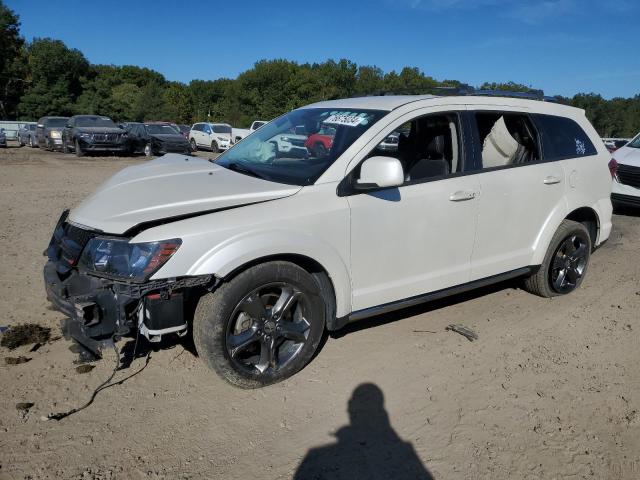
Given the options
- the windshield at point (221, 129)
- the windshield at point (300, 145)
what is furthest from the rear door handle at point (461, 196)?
the windshield at point (221, 129)

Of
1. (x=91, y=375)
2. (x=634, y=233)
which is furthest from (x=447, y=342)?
(x=634, y=233)

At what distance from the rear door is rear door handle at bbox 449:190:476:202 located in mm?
126

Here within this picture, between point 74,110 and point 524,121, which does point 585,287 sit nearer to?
point 524,121

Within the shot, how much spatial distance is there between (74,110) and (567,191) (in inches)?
2581

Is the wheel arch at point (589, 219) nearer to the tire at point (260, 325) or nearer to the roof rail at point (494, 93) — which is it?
the roof rail at point (494, 93)

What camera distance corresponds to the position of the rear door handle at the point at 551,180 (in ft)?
15.6

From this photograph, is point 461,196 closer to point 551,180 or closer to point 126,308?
point 551,180

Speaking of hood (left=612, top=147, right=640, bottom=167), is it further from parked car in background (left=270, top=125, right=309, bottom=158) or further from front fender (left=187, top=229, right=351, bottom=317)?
front fender (left=187, top=229, right=351, bottom=317)

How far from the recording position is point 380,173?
3.50 m

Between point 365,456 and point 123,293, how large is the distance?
163cm

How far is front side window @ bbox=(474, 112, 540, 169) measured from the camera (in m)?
4.51

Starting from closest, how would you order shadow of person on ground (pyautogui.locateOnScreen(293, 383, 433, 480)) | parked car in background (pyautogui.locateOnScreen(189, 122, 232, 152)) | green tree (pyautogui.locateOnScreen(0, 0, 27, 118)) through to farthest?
1. shadow of person on ground (pyautogui.locateOnScreen(293, 383, 433, 480))
2. parked car in background (pyautogui.locateOnScreen(189, 122, 232, 152))
3. green tree (pyautogui.locateOnScreen(0, 0, 27, 118))

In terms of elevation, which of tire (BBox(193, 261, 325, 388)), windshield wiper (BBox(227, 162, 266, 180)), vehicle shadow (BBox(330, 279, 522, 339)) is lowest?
vehicle shadow (BBox(330, 279, 522, 339))

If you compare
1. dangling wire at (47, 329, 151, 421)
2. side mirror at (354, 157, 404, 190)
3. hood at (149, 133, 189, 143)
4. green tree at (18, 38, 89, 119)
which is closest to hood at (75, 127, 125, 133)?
hood at (149, 133, 189, 143)
